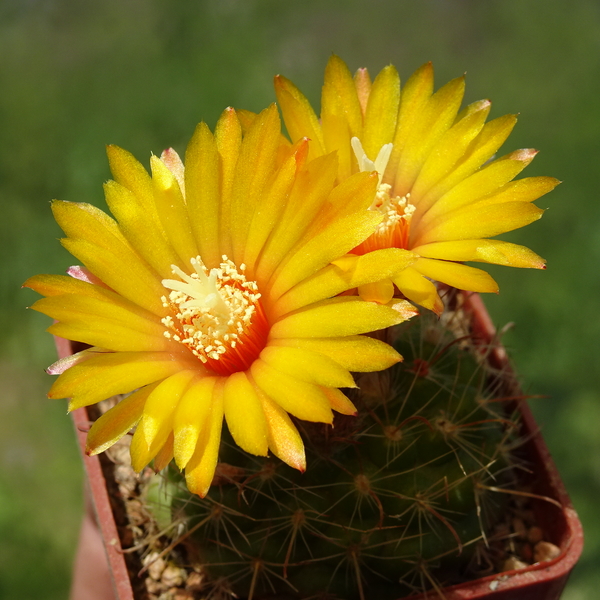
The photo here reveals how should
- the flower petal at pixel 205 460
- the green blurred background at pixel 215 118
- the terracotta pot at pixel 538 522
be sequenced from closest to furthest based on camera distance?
the flower petal at pixel 205 460 → the terracotta pot at pixel 538 522 → the green blurred background at pixel 215 118

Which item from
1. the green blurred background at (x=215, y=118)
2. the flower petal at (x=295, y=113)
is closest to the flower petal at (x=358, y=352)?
the flower petal at (x=295, y=113)

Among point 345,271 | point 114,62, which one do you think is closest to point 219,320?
point 345,271

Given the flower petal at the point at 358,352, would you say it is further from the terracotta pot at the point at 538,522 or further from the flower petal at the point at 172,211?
the terracotta pot at the point at 538,522

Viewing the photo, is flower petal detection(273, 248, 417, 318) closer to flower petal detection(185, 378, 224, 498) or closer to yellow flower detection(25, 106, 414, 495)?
yellow flower detection(25, 106, 414, 495)

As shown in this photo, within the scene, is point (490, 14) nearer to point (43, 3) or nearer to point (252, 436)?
point (43, 3)

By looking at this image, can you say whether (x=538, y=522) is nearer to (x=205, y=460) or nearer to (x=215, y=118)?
(x=205, y=460)

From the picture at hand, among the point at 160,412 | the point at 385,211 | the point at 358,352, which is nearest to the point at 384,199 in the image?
the point at 385,211
